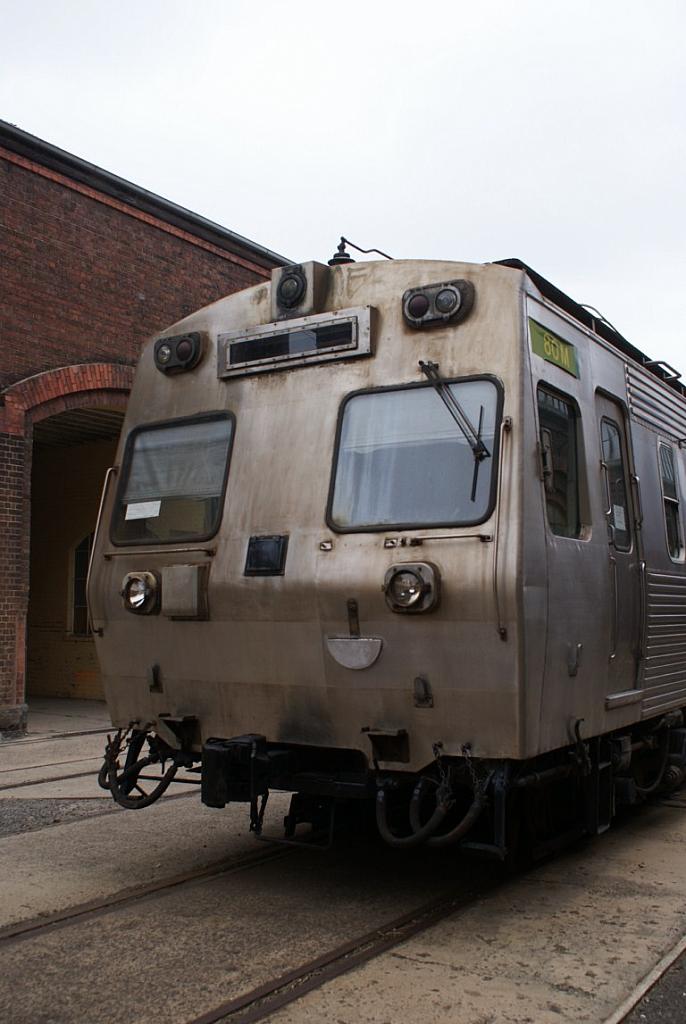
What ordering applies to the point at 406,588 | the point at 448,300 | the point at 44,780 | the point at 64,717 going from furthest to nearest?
the point at 64,717
the point at 44,780
the point at 448,300
the point at 406,588

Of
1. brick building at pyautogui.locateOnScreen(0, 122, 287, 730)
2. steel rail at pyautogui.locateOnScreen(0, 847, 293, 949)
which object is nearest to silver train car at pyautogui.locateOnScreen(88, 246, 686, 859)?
steel rail at pyautogui.locateOnScreen(0, 847, 293, 949)

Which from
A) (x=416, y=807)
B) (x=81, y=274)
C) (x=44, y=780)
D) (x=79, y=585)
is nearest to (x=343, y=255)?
(x=416, y=807)

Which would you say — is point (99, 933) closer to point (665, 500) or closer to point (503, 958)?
point (503, 958)

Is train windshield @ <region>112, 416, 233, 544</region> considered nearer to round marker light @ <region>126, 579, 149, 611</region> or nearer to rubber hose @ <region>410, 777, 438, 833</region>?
round marker light @ <region>126, 579, 149, 611</region>

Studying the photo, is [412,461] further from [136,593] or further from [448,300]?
[136,593]

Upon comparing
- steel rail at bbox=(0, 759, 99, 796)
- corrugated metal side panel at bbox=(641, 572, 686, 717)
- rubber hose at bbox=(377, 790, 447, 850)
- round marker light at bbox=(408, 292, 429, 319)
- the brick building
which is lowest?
steel rail at bbox=(0, 759, 99, 796)

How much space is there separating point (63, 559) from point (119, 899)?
12889 mm

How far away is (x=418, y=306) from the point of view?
5469 millimetres

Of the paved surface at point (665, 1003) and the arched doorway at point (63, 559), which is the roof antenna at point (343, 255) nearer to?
the paved surface at point (665, 1003)

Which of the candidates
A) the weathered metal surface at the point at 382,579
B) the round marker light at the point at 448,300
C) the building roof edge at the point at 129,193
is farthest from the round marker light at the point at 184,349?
the building roof edge at the point at 129,193

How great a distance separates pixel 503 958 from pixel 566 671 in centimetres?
138

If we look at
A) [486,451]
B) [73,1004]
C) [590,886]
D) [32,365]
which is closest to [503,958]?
[590,886]

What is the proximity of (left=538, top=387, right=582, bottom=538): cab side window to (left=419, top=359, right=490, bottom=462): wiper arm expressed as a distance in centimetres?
34

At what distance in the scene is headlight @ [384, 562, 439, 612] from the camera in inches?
195
